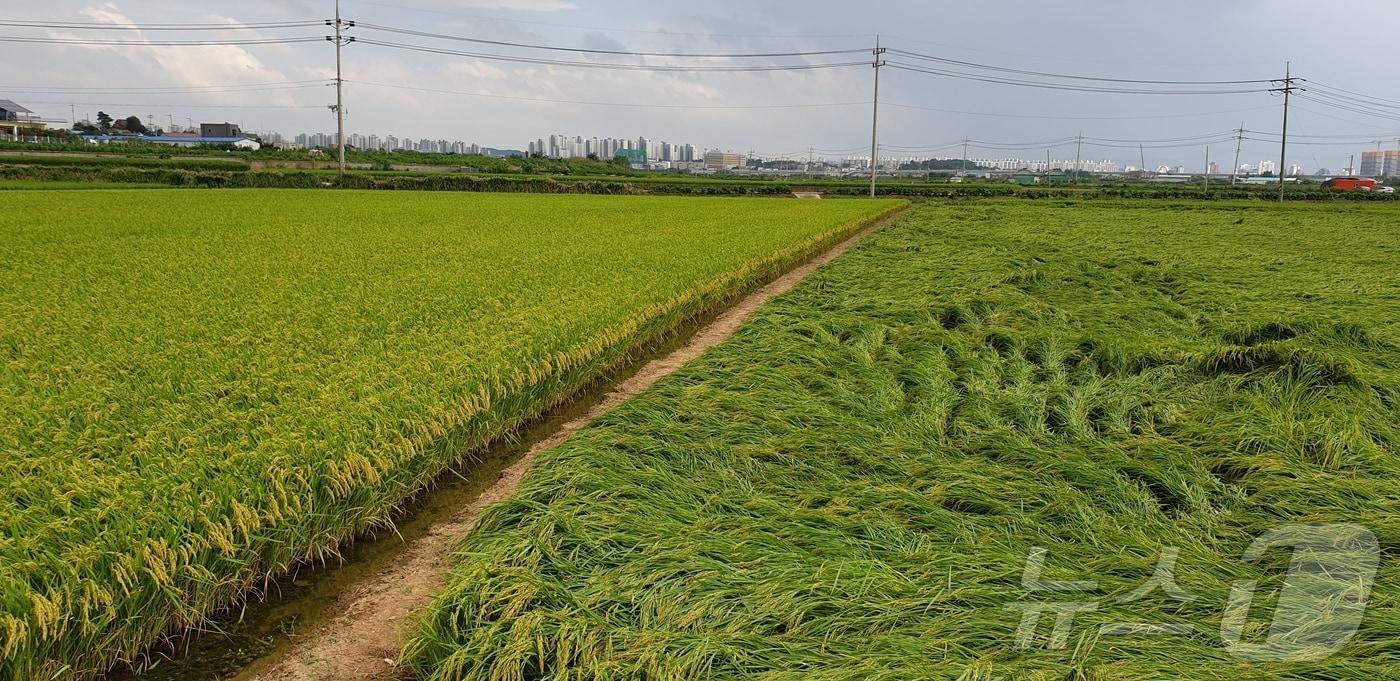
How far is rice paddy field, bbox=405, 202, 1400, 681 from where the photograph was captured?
2234 millimetres

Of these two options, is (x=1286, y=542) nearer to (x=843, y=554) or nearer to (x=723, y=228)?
(x=843, y=554)

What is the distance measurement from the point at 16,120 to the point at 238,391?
98792 mm

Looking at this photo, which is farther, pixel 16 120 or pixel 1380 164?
pixel 1380 164

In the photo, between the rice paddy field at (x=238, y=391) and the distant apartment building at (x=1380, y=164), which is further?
the distant apartment building at (x=1380, y=164)

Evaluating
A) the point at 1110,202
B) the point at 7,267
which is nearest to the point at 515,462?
the point at 7,267

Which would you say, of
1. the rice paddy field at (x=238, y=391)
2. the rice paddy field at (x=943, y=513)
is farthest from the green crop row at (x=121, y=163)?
the rice paddy field at (x=943, y=513)

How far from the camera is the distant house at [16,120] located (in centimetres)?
6331

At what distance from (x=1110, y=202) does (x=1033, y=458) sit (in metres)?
37.3

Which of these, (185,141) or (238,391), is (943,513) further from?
(185,141)

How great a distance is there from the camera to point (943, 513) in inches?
121

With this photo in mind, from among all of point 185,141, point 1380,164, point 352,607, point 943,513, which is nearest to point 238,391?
point 352,607

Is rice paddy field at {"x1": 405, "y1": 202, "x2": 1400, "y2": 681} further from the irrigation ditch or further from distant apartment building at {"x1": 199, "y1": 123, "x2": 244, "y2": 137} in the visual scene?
A: distant apartment building at {"x1": 199, "y1": 123, "x2": 244, "y2": 137}

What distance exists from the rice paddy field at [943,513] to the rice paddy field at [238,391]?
67 centimetres

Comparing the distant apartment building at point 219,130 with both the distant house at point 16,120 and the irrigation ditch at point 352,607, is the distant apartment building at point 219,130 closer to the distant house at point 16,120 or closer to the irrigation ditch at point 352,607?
the distant house at point 16,120
